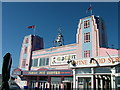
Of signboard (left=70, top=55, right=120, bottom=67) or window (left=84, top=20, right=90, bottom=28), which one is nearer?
signboard (left=70, top=55, right=120, bottom=67)

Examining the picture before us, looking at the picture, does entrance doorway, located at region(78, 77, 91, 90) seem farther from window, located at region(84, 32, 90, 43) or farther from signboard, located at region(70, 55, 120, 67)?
window, located at region(84, 32, 90, 43)

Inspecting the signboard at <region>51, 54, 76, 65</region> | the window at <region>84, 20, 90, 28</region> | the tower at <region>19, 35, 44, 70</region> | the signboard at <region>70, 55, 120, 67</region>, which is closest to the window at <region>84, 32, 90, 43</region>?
the window at <region>84, 20, 90, 28</region>

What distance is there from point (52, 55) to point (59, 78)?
4.91m

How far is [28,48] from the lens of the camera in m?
33.1

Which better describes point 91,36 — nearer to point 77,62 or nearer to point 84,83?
point 77,62

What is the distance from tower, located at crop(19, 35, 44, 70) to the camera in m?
32.3

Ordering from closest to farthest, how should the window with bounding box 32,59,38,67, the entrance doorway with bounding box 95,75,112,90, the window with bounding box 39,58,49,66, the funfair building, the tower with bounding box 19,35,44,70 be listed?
the entrance doorway with bounding box 95,75,112,90 < the funfair building < the window with bounding box 39,58,49,66 < the window with bounding box 32,59,38,67 < the tower with bounding box 19,35,44,70

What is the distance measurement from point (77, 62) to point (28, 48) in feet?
54.7

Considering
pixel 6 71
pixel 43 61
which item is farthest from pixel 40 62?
pixel 6 71

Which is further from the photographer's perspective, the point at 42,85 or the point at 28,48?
the point at 28,48

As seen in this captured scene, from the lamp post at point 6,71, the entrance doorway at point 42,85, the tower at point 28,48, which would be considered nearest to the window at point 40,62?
the tower at point 28,48

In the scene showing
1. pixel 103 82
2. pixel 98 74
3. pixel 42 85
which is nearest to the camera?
pixel 103 82

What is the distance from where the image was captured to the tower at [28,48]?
106ft

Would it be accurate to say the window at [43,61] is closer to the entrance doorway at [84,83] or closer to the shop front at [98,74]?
the shop front at [98,74]
